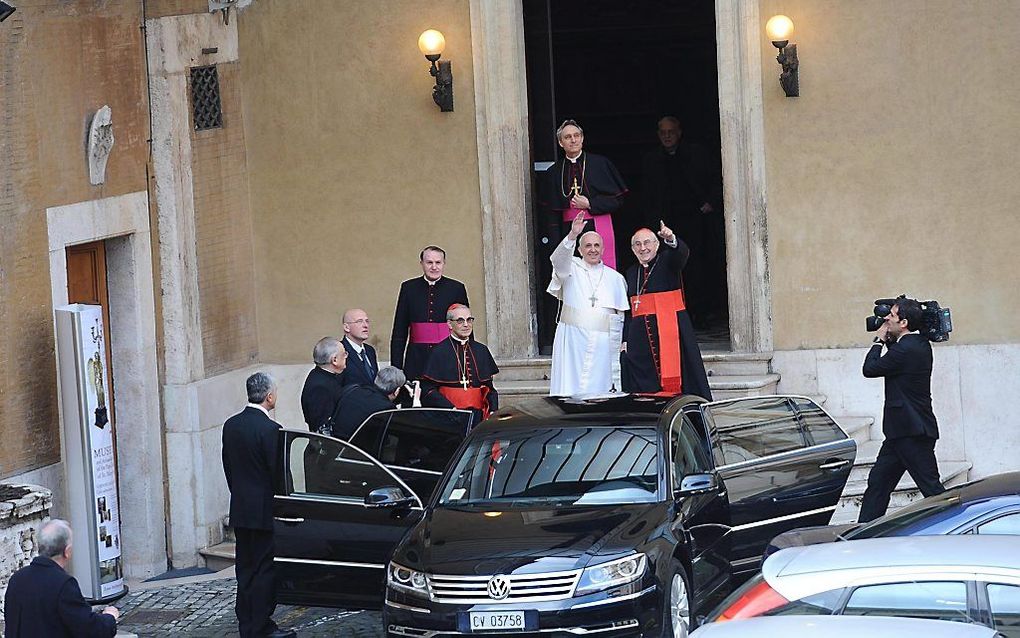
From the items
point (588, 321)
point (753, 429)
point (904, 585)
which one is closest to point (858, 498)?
point (753, 429)

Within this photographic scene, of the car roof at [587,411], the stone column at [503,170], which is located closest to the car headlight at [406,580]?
the car roof at [587,411]

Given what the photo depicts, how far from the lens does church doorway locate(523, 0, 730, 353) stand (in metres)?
17.1

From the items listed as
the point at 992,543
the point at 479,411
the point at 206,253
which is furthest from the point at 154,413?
the point at 992,543

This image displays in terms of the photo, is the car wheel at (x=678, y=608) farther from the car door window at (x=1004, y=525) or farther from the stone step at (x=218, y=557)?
the stone step at (x=218, y=557)

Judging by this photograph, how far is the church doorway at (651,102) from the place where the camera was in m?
17.1

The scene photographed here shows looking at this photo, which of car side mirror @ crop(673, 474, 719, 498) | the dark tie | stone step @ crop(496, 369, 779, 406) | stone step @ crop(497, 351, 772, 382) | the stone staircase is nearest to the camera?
car side mirror @ crop(673, 474, 719, 498)

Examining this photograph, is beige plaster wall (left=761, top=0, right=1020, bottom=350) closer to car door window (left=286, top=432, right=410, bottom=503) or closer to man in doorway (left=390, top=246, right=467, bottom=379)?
man in doorway (left=390, top=246, right=467, bottom=379)

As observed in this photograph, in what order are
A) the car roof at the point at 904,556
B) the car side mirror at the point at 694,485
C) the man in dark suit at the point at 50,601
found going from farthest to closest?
the car side mirror at the point at 694,485
the man in dark suit at the point at 50,601
the car roof at the point at 904,556

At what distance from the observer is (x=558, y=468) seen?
10234mm

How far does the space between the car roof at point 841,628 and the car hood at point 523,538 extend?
8.01 ft

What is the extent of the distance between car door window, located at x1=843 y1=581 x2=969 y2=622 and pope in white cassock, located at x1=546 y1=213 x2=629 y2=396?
668 centimetres

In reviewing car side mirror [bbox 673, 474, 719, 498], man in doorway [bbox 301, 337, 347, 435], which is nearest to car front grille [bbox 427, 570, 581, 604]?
car side mirror [bbox 673, 474, 719, 498]

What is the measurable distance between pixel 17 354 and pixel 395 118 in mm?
4373

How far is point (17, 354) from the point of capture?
41.0 feet
